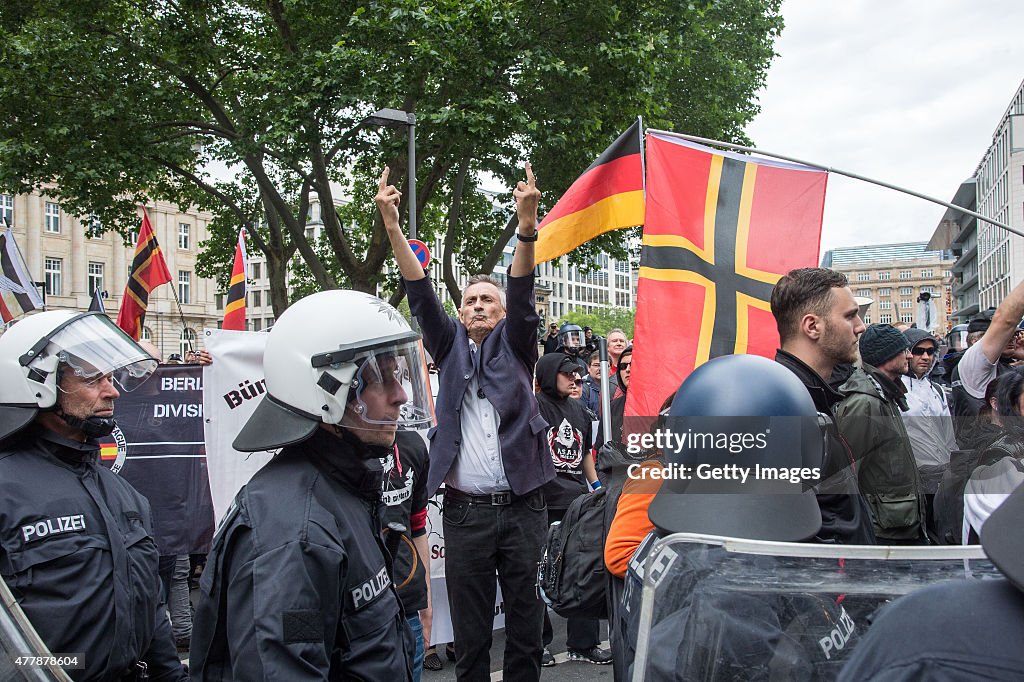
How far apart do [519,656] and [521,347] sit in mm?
1383

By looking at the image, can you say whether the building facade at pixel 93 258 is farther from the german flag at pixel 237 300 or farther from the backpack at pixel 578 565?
the backpack at pixel 578 565

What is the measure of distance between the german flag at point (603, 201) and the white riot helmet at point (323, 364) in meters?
2.32

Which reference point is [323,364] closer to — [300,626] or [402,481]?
[300,626]

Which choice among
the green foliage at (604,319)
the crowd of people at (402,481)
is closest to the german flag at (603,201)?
the crowd of people at (402,481)

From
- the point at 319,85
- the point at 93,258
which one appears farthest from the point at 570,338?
the point at 93,258

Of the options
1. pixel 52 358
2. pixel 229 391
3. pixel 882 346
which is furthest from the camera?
pixel 229 391

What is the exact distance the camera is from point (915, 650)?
87 cm

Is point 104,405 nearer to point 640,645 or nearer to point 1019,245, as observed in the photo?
point 640,645

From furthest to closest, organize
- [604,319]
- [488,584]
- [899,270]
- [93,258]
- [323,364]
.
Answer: [899,270] < [604,319] < [93,258] < [488,584] < [323,364]

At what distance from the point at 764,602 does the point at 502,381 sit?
273cm

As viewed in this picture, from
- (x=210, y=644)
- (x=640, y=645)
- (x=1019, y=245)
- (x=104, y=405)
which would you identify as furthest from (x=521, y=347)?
(x=1019, y=245)

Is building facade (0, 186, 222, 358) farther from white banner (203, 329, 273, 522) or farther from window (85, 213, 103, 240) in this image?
white banner (203, 329, 273, 522)

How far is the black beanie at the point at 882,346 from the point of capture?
5090mm

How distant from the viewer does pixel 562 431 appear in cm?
618
